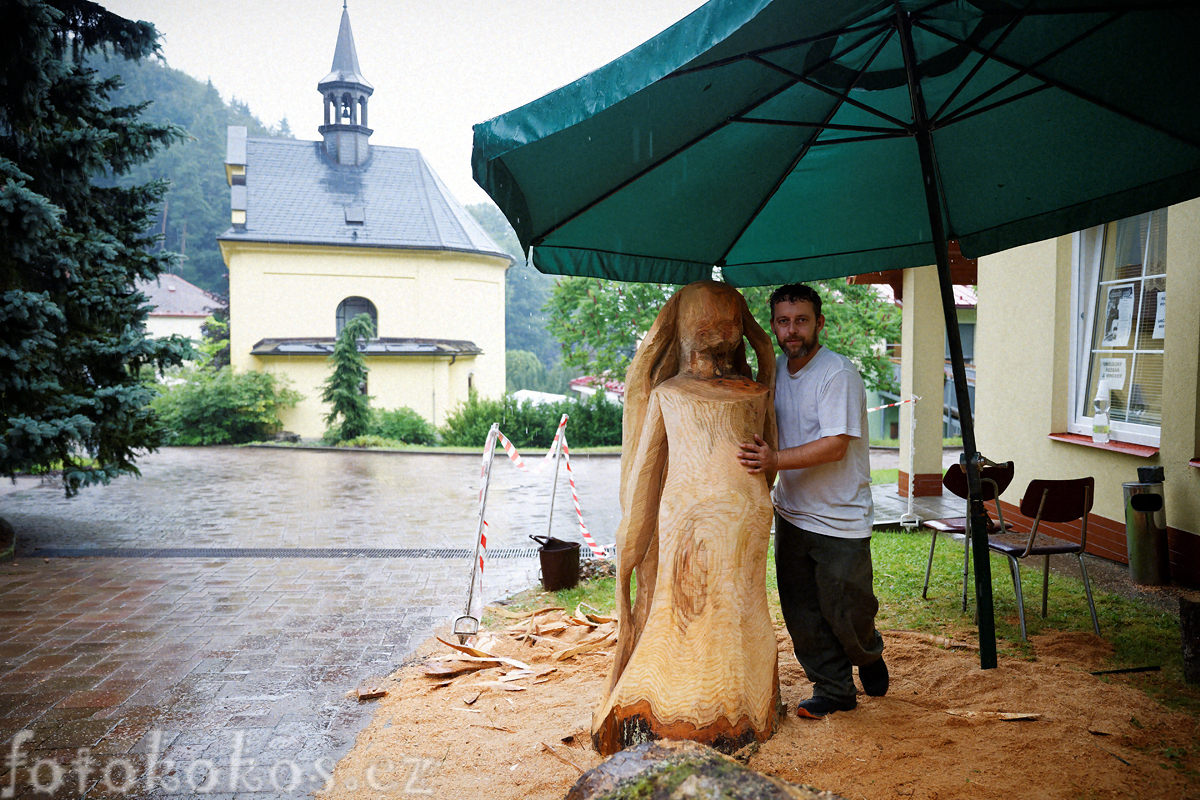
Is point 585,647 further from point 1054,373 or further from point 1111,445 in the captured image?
point 1054,373

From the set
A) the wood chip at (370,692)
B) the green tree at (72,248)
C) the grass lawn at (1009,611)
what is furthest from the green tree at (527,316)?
the wood chip at (370,692)

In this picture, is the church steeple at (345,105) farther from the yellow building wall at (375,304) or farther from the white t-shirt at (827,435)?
the white t-shirt at (827,435)

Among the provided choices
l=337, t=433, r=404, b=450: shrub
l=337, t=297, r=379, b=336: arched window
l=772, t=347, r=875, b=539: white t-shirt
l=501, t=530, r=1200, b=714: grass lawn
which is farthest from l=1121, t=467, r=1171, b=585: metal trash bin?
l=337, t=297, r=379, b=336: arched window

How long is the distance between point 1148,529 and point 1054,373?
6.43 ft

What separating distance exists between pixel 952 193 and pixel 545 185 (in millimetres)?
2273

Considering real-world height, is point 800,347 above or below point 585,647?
above

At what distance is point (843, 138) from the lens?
3910 millimetres

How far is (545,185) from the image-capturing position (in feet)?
10.9

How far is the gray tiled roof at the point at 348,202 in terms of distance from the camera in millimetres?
30172

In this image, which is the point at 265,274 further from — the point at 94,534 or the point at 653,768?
the point at 653,768

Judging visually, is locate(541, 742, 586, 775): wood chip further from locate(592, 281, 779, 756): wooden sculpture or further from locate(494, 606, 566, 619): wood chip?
locate(494, 606, 566, 619): wood chip

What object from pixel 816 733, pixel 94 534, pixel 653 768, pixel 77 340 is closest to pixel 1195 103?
pixel 816 733

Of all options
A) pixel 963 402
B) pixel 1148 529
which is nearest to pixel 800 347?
pixel 963 402

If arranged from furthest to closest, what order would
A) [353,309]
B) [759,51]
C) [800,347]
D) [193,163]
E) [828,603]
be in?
[193,163], [353,309], [800,347], [828,603], [759,51]
